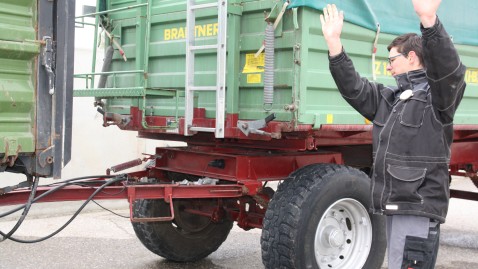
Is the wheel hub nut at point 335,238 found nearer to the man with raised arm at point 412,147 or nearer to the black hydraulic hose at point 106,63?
the man with raised arm at point 412,147

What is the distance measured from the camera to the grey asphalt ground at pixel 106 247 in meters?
6.43

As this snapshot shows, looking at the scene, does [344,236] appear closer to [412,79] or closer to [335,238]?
[335,238]

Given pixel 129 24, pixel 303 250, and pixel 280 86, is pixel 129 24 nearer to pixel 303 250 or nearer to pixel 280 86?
pixel 280 86

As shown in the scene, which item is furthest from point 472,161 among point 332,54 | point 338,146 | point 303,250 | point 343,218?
point 332,54

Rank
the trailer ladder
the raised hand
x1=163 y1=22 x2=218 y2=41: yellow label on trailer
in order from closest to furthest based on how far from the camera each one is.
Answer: the raised hand < the trailer ladder < x1=163 y1=22 x2=218 y2=41: yellow label on trailer

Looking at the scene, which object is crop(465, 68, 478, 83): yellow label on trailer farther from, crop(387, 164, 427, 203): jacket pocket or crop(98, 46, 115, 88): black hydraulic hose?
crop(98, 46, 115, 88): black hydraulic hose

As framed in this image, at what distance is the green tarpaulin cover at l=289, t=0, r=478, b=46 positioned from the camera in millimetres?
4980

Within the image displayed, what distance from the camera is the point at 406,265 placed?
131 inches

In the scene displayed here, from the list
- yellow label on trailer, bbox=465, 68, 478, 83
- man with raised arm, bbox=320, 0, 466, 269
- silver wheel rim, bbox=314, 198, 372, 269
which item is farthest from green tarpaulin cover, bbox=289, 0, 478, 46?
silver wheel rim, bbox=314, 198, 372, 269

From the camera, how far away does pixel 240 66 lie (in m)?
5.06

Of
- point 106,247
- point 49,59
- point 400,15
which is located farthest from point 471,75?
point 106,247

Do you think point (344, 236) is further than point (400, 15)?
No

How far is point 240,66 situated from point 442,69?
7.15 ft

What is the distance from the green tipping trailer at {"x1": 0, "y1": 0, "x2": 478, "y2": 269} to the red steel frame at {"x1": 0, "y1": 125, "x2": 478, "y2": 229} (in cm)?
1
